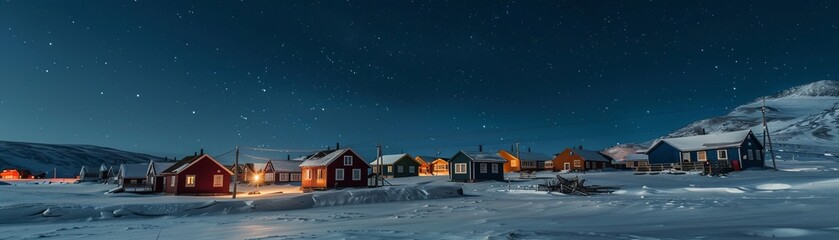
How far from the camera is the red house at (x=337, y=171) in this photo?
166ft

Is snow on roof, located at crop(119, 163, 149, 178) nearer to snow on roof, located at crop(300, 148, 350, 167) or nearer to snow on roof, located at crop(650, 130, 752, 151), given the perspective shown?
snow on roof, located at crop(300, 148, 350, 167)

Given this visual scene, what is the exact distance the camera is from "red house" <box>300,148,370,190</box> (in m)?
50.7

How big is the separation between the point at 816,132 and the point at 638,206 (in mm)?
154952

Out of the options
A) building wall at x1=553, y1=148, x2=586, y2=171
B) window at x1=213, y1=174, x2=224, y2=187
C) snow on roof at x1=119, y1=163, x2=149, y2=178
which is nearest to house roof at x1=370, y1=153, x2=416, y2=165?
building wall at x1=553, y1=148, x2=586, y2=171

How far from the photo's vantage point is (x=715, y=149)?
184ft

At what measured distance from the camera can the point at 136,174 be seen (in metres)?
69.1

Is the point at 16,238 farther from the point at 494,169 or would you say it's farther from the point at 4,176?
the point at 4,176

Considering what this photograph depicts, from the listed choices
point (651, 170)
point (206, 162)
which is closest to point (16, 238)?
point (206, 162)

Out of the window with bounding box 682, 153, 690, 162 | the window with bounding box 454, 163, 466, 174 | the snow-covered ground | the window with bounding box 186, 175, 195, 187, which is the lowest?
the snow-covered ground

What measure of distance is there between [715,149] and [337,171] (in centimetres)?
4597

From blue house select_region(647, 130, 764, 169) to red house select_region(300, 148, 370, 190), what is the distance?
40.1 metres

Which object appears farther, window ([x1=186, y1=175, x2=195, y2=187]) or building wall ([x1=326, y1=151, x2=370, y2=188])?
building wall ([x1=326, y1=151, x2=370, y2=188])

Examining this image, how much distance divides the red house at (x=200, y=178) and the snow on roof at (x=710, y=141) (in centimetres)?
5510

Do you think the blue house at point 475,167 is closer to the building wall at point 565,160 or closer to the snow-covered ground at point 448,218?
the snow-covered ground at point 448,218
